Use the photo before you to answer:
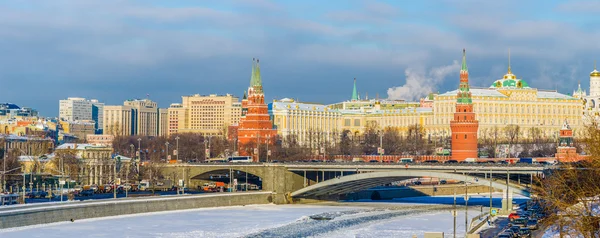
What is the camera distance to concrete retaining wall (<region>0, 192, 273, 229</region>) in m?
67.4

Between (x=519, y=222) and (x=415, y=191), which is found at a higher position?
(x=415, y=191)

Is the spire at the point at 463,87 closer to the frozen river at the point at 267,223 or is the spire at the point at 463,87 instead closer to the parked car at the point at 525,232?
the frozen river at the point at 267,223

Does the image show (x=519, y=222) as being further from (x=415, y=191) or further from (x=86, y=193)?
(x=415, y=191)

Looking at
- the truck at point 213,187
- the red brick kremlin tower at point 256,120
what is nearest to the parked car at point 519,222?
the truck at point 213,187

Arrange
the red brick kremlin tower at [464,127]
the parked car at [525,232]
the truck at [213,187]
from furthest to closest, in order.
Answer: the red brick kremlin tower at [464,127] → the truck at [213,187] → the parked car at [525,232]

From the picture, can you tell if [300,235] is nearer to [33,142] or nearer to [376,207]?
[376,207]

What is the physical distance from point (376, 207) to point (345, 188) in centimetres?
742

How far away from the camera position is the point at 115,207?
7869 centimetres

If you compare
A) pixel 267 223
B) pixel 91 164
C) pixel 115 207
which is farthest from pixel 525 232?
pixel 91 164

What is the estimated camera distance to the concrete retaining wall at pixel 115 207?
67438 mm

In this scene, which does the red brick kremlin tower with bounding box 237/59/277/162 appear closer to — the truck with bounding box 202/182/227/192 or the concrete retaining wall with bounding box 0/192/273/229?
the truck with bounding box 202/182/227/192

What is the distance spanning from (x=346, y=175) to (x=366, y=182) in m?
2.09

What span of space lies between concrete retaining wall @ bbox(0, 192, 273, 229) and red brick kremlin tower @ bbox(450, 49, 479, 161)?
199 feet

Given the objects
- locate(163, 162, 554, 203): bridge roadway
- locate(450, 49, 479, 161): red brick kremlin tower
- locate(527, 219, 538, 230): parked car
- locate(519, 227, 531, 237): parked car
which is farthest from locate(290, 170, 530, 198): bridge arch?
locate(450, 49, 479, 161): red brick kremlin tower
